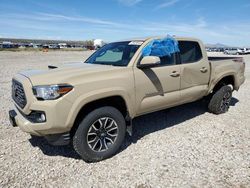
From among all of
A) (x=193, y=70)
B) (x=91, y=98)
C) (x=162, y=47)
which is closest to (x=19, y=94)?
(x=91, y=98)

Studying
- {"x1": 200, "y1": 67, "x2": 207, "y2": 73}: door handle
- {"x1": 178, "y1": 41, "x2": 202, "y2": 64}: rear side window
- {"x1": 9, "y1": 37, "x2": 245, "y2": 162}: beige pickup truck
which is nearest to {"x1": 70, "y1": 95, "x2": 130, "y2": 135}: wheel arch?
{"x1": 9, "y1": 37, "x2": 245, "y2": 162}: beige pickup truck

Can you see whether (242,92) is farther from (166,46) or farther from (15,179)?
(15,179)

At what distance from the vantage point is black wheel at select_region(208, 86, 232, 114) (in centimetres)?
597

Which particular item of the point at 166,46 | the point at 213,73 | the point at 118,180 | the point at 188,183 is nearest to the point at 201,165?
the point at 188,183

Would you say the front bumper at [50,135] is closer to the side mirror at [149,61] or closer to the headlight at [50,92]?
the headlight at [50,92]

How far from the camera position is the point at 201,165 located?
3678 mm

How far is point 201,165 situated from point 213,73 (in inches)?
106

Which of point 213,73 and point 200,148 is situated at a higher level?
point 213,73

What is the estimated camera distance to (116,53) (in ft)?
15.7

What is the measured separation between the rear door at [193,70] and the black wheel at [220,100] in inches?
25.4

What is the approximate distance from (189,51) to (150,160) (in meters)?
2.66

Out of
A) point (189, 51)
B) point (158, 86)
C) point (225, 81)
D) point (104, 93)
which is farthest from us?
point (225, 81)

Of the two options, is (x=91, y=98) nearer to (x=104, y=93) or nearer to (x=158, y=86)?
(x=104, y=93)

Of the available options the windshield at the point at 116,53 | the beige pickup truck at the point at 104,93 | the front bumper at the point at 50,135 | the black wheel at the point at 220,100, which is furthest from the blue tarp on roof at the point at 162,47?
the front bumper at the point at 50,135
